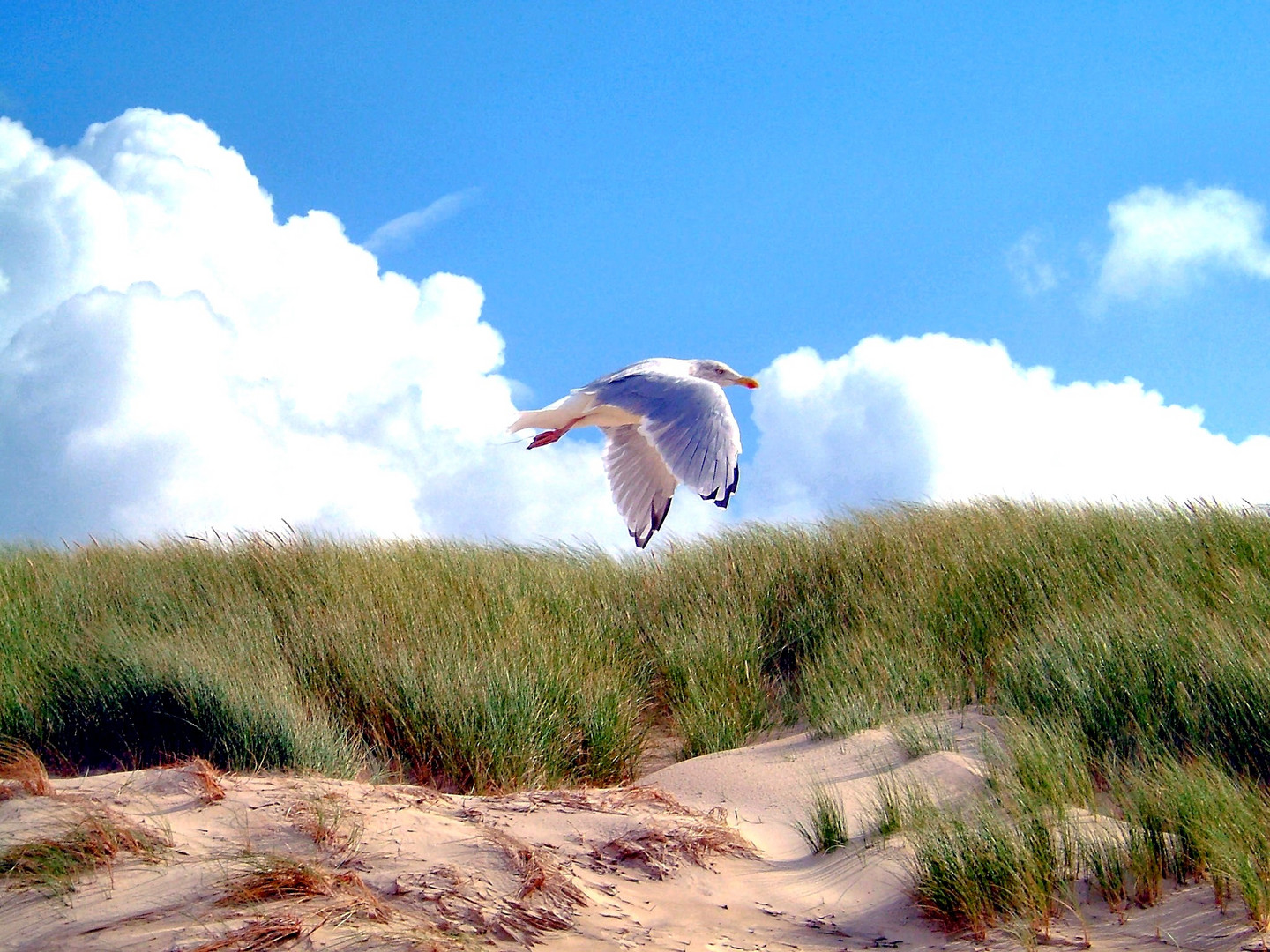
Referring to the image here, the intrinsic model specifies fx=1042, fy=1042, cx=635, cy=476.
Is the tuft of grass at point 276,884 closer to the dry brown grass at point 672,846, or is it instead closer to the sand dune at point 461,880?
the sand dune at point 461,880

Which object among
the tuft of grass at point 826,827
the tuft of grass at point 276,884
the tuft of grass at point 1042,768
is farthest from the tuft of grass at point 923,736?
the tuft of grass at point 276,884

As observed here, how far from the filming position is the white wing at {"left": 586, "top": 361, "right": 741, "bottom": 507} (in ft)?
15.6

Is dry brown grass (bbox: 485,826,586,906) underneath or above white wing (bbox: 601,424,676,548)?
underneath

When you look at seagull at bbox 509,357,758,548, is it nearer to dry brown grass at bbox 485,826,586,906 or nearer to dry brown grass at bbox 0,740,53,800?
dry brown grass at bbox 485,826,586,906

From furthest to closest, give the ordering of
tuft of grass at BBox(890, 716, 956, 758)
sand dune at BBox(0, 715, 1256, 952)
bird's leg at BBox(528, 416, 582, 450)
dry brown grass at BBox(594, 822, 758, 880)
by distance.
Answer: bird's leg at BBox(528, 416, 582, 450)
tuft of grass at BBox(890, 716, 956, 758)
dry brown grass at BBox(594, 822, 758, 880)
sand dune at BBox(0, 715, 1256, 952)

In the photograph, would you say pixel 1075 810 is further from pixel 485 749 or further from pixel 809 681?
pixel 485 749

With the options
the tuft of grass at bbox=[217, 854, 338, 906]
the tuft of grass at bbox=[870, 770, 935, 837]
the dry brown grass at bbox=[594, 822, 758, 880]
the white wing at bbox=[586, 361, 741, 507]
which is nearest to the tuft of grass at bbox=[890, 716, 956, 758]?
the tuft of grass at bbox=[870, 770, 935, 837]

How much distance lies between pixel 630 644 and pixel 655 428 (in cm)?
179

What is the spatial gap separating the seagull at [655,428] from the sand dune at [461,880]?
4.90 ft

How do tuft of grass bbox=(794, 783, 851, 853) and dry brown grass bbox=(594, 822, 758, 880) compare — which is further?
tuft of grass bbox=(794, 783, 851, 853)

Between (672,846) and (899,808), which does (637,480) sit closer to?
(899,808)

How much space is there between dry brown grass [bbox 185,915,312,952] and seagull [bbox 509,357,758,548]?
237 centimetres

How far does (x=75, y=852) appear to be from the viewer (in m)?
3.35

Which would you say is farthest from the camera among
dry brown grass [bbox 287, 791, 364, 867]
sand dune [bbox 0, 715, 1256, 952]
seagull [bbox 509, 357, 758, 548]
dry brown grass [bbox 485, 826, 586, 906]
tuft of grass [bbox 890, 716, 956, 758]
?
seagull [bbox 509, 357, 758, 548]
